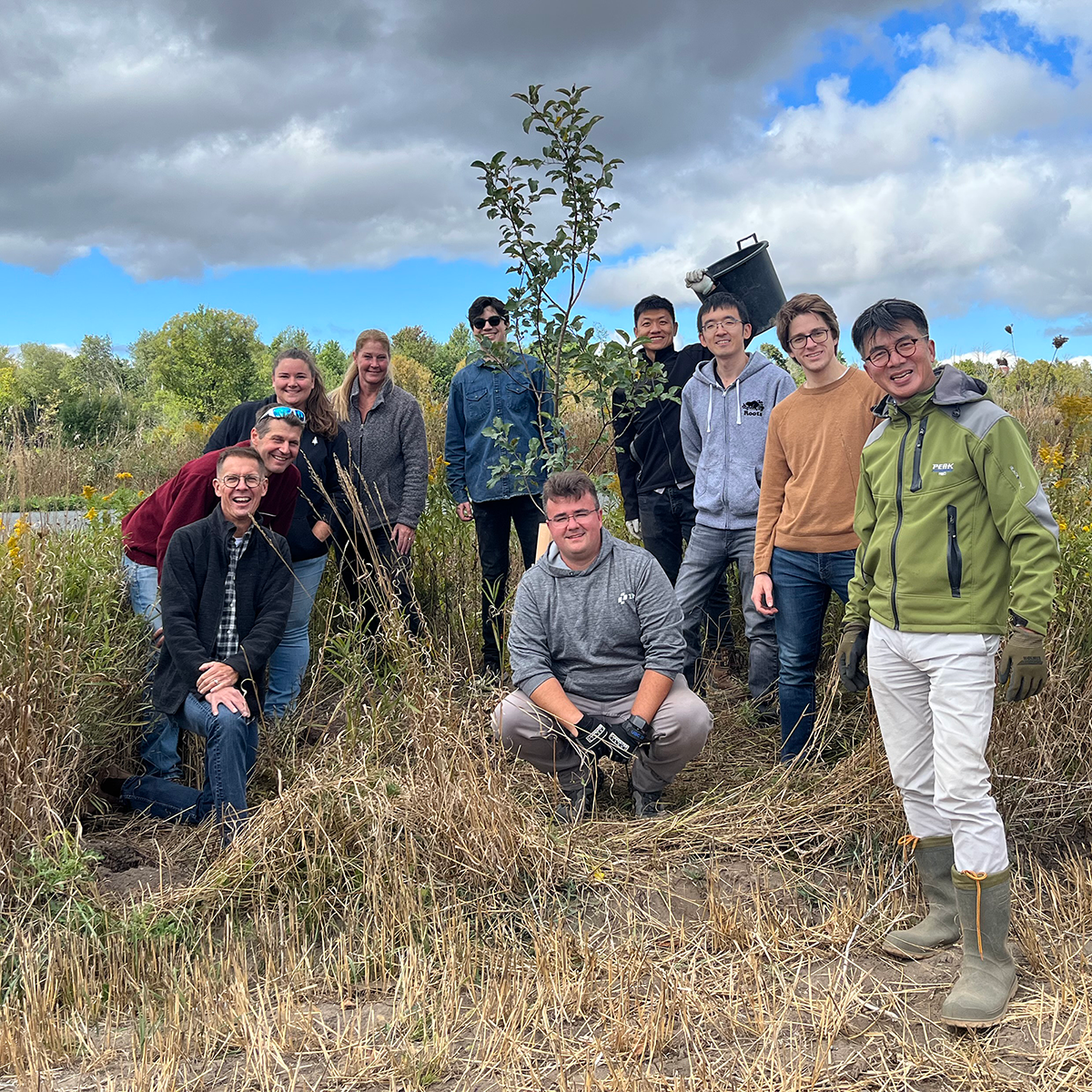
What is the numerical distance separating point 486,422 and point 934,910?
345cm

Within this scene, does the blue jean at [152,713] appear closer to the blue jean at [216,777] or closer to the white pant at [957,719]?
the blue jean at [216,777]

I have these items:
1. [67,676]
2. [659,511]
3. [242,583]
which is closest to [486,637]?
[659,511]

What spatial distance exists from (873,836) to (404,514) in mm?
2989

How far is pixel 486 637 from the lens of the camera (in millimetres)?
5699

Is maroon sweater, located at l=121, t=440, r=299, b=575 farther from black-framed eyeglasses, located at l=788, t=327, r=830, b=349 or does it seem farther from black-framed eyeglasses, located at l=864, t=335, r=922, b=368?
black-framed eyeglasses, located at l=864, t=335, r=922, b=368

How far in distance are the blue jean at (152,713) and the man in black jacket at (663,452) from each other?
246 cm

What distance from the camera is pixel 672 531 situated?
5.46m

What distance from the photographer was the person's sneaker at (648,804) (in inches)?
165

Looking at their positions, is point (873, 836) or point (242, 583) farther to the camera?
point (242, 583)

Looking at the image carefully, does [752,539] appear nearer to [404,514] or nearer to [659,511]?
[659,511]

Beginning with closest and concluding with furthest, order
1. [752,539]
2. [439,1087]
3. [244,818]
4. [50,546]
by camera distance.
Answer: [439,1087] → [244,818] → [752,539] → [50,546]

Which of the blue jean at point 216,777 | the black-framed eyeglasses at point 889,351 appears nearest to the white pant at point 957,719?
the black-framed eyeglasses at point 889,351

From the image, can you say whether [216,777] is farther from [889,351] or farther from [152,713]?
[889,351]

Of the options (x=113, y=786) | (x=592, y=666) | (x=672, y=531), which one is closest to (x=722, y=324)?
(x=672, y=531)
